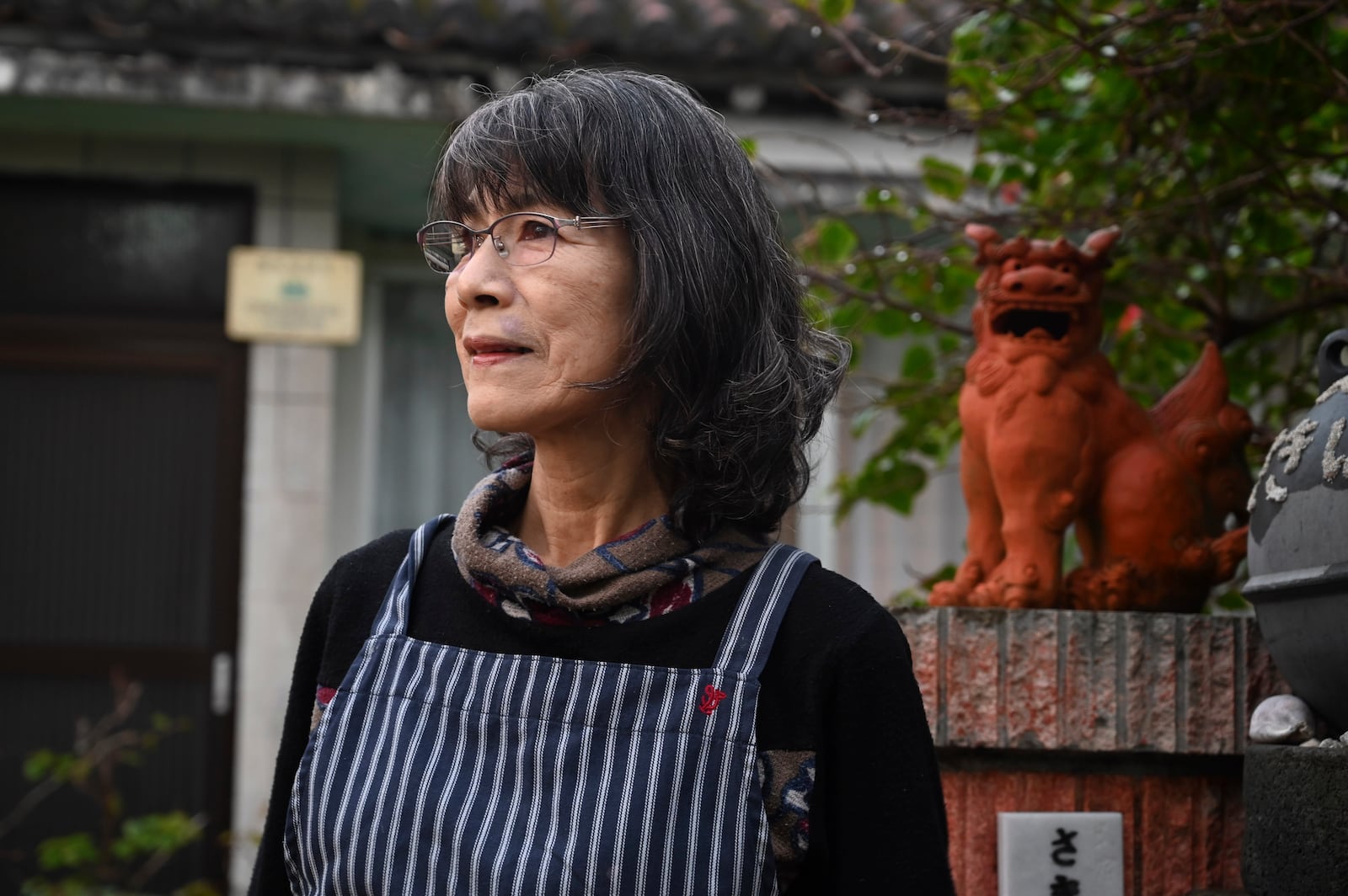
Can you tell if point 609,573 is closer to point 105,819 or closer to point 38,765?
point 38,765

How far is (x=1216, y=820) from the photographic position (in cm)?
238

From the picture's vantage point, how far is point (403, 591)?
1.78 metres

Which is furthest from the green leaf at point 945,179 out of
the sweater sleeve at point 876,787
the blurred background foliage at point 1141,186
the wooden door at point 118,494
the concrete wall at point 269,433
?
the wooden door at point 118,494

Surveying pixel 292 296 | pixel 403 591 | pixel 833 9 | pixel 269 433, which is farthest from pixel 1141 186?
pixel 269 433

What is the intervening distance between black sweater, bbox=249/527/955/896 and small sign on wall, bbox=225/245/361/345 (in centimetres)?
393

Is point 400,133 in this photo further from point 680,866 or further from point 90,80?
point 680,866

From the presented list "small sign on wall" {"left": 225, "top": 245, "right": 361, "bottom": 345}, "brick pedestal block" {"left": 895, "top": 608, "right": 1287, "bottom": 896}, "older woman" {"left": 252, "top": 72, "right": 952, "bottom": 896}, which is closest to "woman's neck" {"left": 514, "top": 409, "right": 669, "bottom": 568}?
"older woman" {"left": 252, "top": 72, "right": 952, "bottom": 896}

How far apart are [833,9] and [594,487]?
5.89 feet

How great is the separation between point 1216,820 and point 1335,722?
1.55ft

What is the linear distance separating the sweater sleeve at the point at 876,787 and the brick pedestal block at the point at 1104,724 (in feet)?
2.42

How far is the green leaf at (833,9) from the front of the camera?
10.4 ft

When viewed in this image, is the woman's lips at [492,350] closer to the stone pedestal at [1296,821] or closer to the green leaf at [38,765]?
the stone pedestal at [1296,821]

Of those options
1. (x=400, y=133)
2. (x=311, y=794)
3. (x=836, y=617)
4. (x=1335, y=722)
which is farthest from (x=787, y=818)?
(x=400, y=133)

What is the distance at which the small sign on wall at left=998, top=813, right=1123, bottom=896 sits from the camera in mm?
2330
